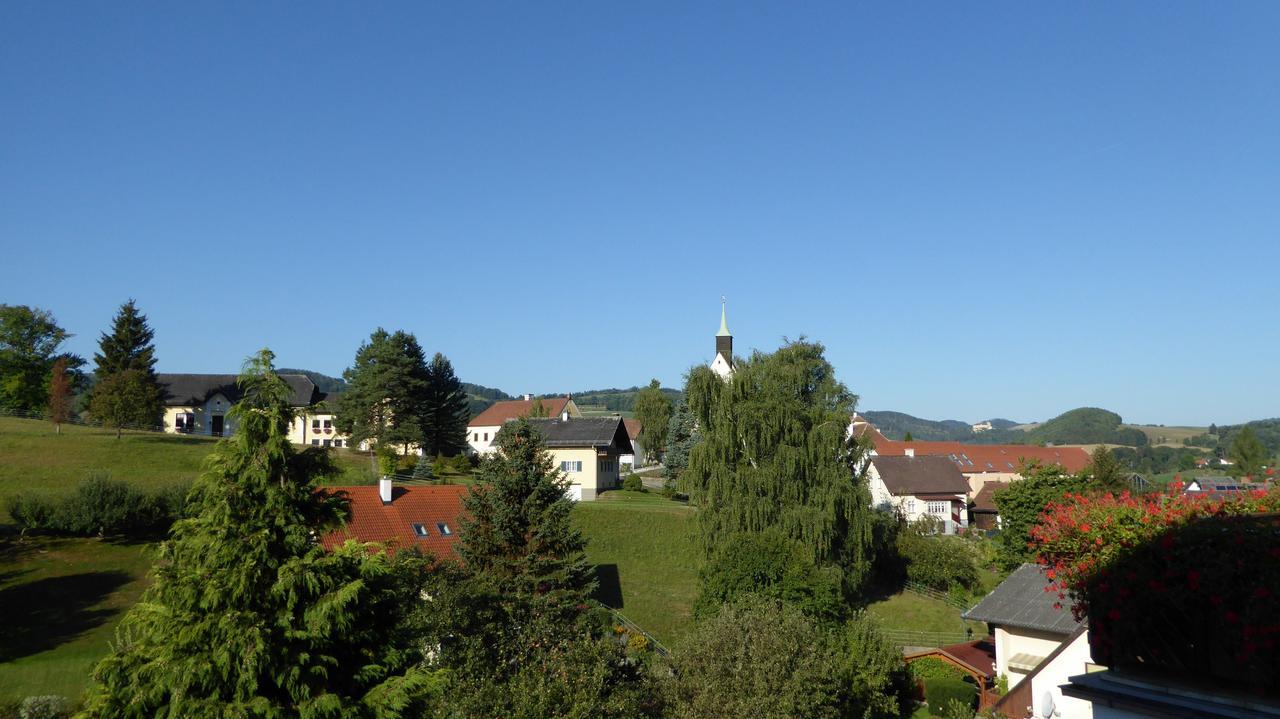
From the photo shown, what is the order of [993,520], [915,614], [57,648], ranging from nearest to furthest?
1. [57,648]
2. [915,614]
3. [993,520]


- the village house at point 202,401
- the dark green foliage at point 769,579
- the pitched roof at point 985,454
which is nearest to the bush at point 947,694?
the dark green foliage at point 769,579

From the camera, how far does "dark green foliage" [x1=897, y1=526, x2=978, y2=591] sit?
44625mm

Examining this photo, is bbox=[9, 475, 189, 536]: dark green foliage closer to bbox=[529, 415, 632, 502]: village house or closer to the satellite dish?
bbox=[529, 415, 632, 502]: village house

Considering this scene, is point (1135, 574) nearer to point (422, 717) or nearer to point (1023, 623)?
point (422, 717)

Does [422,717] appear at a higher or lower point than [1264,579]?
lower

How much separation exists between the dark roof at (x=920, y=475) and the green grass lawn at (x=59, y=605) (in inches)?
2110

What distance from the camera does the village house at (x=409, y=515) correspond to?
3244 cm

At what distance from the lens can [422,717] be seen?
1248cm

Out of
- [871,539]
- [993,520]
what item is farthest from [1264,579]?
[993,520]

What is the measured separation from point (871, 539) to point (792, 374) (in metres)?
8.47

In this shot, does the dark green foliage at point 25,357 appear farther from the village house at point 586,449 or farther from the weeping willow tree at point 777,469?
the weeping willow tree at point 777,469

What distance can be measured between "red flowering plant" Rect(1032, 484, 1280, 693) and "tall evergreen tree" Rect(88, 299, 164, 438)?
181 feet

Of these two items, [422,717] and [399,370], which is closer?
[422,717]

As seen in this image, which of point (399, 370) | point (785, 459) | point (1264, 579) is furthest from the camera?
point (399, 370)
